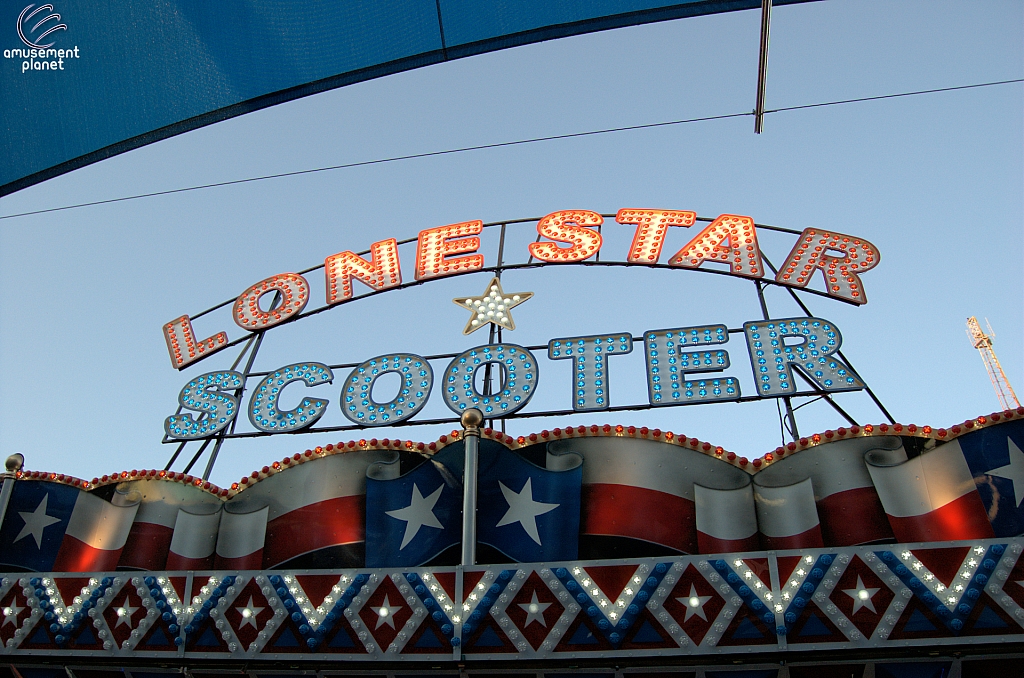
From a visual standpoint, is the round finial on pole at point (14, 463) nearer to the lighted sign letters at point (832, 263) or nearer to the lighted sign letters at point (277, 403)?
the lighted sign letters at point (277, 403)

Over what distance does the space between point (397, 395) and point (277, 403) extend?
7.23 feet

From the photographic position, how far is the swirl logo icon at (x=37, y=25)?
8672 millimetres

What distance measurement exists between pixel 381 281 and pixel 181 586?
8.73 meters

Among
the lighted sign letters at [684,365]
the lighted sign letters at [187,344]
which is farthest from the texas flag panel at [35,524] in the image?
the lighted sign letters at [684,365]

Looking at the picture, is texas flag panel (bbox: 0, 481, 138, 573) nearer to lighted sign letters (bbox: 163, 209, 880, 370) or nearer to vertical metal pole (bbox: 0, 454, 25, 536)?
vertical metal pole (bbox: 0, 454, 25, 536)

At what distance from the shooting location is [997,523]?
9.12 metres

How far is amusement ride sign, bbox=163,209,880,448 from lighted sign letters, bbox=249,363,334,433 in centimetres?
2

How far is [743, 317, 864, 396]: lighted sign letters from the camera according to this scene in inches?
511

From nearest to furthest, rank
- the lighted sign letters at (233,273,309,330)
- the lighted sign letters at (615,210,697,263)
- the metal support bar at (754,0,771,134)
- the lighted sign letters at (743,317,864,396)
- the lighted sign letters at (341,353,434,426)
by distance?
the metal support bar at (754,0,771,134)
the lighted sign letters at (743,317,864,396)
the lighted sign letters at (341,353,434,426)
the lighted sign letters at (615,210,697,263)
the lighted sign letters at (233,273,309,330)

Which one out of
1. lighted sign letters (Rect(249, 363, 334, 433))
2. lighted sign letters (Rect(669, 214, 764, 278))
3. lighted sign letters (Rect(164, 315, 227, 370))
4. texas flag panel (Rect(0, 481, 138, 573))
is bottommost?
texas flag panel (Rect(0, 481, 138, 573))

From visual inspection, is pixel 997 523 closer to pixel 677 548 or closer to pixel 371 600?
pixel 677 548

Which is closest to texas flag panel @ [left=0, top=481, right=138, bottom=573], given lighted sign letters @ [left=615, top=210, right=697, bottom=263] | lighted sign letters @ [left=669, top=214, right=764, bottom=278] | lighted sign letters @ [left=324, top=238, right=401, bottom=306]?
lighted sign letters @ [left=324, top=238, right=401, bottom=306]

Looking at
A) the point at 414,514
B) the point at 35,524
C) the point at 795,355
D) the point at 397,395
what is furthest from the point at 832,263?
the point at 35,524

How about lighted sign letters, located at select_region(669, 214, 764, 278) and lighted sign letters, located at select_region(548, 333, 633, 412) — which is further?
lighted sign letters, located at select_region(669, 214, 764, 278)
